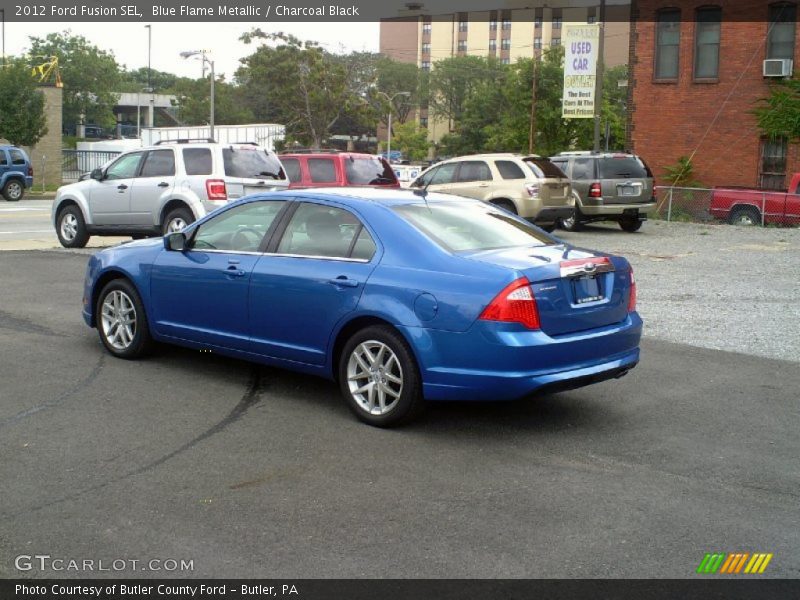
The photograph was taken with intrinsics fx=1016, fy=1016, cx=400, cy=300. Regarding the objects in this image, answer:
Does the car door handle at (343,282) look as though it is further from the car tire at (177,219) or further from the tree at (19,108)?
the tree at (19,108)

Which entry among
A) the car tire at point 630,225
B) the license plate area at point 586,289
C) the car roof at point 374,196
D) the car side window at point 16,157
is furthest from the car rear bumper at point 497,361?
the car side window at point 16,157

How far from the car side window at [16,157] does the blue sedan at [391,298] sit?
98.2ft

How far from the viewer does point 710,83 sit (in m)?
34.3

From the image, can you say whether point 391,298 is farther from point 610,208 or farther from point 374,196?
point 610,208

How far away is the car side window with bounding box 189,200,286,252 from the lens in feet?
25.3

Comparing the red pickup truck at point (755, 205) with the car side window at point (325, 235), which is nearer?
the car side window at point (325, 235)

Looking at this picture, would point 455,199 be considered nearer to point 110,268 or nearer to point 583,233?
point 110,268

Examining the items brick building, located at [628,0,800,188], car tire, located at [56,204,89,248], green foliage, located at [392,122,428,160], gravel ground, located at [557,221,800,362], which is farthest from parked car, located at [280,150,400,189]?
green foliage, located at [392,122,428,160]

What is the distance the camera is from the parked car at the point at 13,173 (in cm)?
3534

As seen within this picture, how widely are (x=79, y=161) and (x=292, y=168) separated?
3819 cm

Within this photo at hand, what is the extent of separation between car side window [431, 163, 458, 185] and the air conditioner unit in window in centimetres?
1572

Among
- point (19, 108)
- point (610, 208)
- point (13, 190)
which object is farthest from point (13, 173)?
point (610, 208)

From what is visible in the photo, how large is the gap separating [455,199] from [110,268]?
2.98 meters

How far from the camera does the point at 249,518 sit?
16.4 feet
